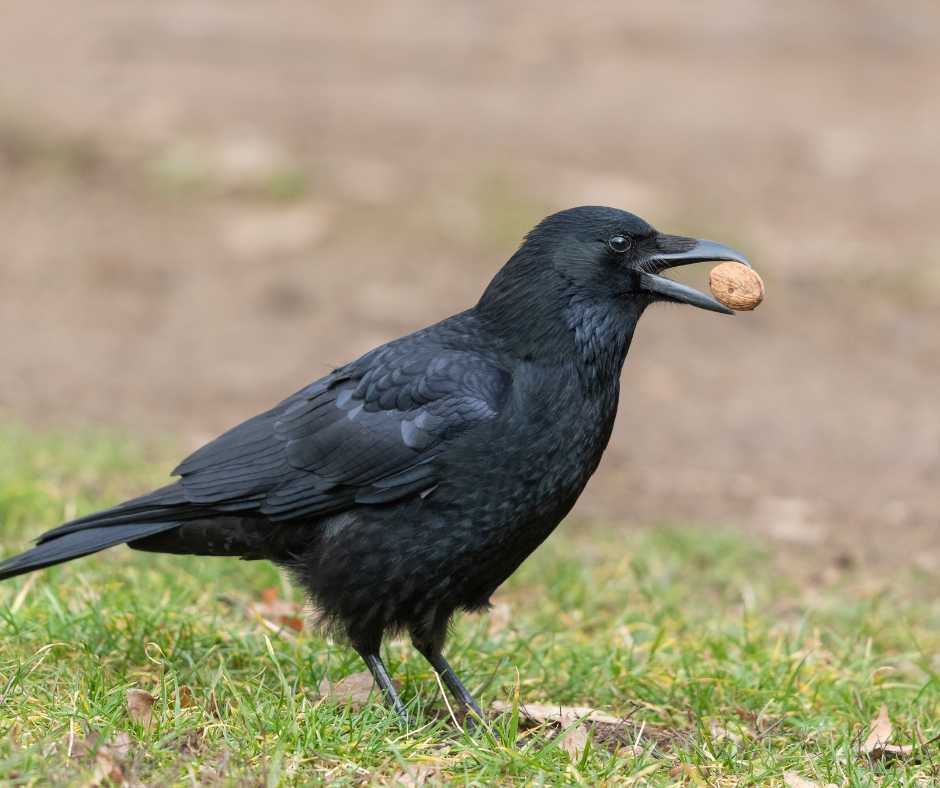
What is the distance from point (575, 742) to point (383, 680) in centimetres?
62

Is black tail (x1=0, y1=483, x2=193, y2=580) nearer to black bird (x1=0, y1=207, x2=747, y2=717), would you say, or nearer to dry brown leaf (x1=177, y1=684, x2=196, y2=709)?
black bird (x1=0, y1=207, x2=747, y2=717)

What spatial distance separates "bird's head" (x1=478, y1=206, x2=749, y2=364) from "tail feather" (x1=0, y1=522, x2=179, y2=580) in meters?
1.21

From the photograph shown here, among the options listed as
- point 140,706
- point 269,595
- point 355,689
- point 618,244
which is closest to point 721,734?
point 355,689

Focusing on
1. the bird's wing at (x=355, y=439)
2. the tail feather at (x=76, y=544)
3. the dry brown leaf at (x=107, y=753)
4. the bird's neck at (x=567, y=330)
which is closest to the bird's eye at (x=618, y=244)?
the bird's neck at (x=567, y=330)

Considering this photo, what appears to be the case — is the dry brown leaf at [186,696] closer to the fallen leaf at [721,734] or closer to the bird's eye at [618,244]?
the fallen leaf at [721,734]

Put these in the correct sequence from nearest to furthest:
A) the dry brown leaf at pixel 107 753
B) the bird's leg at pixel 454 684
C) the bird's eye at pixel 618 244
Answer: the dry brown leaf at pixel 107 753, the bird's leg at pixel 454 684, the bird's eye at pixel 618 244

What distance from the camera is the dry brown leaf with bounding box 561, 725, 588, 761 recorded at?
3531 mm

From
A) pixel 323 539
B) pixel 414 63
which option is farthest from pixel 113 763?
pixel 414 63

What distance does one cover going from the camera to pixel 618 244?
412 cm

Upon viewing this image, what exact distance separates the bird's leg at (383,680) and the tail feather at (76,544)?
699mm

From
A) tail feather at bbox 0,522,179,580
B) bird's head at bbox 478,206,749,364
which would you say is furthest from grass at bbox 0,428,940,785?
bird's head at bbox 478,206,749,364

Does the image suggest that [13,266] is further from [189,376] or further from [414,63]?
[414,63]

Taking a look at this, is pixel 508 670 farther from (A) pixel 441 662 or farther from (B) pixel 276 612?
(B) pixel 276 612

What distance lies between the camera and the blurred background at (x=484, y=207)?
26.5 ft
